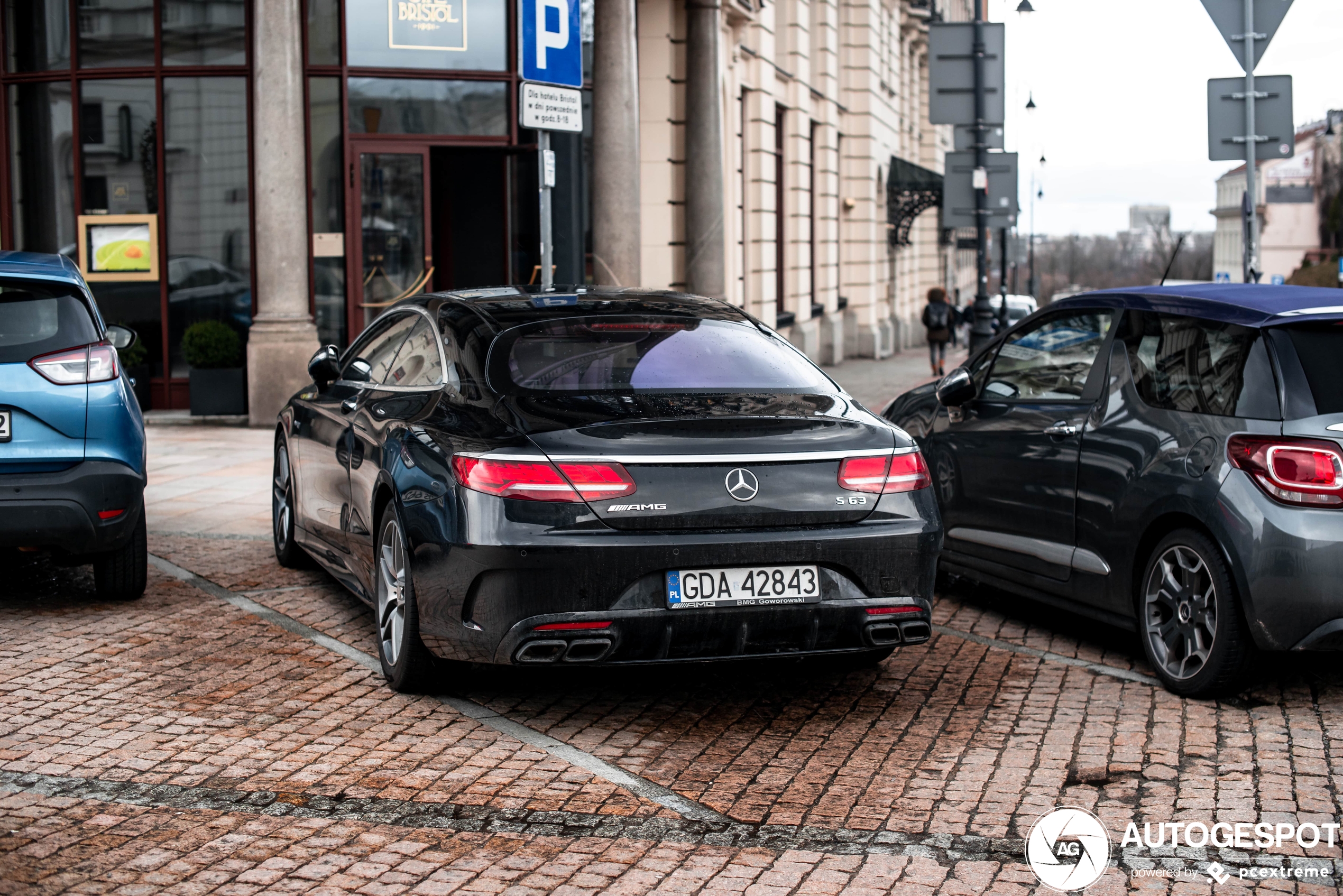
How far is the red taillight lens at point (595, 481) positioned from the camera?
4984 mm

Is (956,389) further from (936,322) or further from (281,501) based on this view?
(936,322)

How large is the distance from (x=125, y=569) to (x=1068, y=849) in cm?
485

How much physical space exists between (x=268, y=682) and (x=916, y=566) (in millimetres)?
2496

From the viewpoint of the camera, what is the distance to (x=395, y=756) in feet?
16.4

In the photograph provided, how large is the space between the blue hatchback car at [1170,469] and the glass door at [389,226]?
10595mm

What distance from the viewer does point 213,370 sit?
16.3m

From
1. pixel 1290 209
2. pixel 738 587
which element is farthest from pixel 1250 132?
pixel 1290 209

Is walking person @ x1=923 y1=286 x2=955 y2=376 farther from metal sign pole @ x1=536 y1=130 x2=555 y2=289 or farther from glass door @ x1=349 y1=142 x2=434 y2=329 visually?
metal sign pole @ x1=536 y1=130 x2=555 y2=289

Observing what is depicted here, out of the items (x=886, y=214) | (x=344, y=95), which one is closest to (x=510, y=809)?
(x=344, y=95)

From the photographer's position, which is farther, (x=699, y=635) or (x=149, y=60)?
(x=149, y=60)

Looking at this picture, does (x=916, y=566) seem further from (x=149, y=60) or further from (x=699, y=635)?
(x=149, y=60)

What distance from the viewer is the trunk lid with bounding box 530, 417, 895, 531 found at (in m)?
5.01

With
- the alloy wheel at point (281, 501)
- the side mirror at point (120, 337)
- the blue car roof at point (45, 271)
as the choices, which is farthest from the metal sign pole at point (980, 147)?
the blue car roof at point (45, 271)

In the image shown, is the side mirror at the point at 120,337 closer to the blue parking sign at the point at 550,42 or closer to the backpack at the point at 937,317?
the blue parking sign at the point at 550,42
